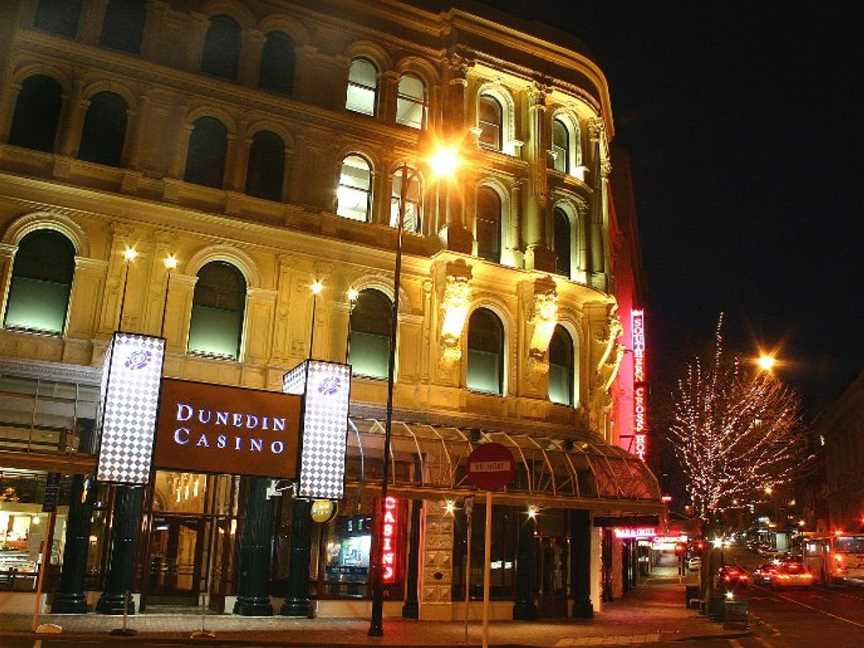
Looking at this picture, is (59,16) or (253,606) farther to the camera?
(59,16)

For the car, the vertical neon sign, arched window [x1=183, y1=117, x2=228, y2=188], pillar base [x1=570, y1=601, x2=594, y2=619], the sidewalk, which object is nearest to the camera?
the sidewalk

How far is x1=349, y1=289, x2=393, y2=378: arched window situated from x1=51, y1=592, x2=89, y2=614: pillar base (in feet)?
29.0

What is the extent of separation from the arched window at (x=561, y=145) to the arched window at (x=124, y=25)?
44.0 ft

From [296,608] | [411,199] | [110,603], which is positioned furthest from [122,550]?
[411,199]

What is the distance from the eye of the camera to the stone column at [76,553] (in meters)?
19.4

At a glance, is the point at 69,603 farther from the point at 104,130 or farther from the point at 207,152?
the point at 207,152

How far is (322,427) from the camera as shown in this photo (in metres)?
20.6

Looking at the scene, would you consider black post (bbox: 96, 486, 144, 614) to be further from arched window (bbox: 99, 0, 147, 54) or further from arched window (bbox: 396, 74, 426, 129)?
arched window (bbox: 396, 74, 426, 129)

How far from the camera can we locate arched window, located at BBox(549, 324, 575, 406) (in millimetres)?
26844

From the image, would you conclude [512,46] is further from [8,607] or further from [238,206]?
[8,607]

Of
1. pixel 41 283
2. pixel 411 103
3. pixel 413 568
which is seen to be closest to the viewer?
pixel 41 283

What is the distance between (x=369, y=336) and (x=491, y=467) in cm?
1105

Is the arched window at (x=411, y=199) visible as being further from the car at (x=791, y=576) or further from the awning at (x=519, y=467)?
the car at (x=791, y=576)

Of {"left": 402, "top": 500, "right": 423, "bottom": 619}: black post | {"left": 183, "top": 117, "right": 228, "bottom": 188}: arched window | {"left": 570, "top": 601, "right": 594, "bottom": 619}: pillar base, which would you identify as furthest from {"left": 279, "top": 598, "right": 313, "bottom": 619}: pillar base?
{"left": 183, "top": 117, "right": 228, "bottom": 188}: arched window
